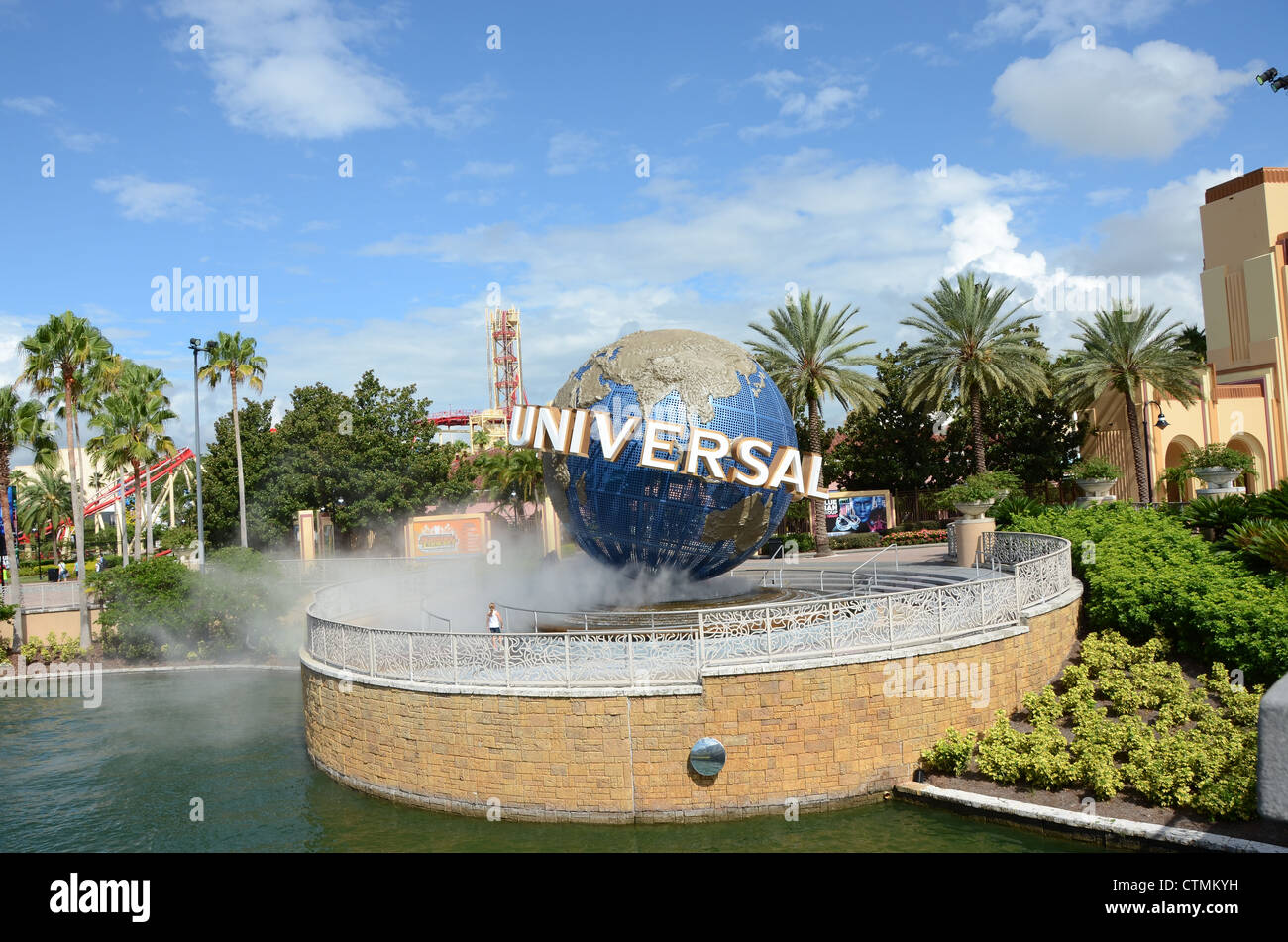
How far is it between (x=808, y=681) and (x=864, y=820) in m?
2.09

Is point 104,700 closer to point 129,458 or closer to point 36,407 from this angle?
point 36,407

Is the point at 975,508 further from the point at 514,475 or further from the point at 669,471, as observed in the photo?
the point at 514,475

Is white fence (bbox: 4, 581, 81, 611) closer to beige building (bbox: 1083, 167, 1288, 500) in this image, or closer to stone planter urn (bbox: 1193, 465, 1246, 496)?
stone planter urn (bbox: 1193, 465, 1246, 496)

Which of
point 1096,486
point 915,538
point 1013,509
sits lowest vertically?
point 915,538

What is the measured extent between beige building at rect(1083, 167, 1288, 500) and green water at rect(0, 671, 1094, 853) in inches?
1295

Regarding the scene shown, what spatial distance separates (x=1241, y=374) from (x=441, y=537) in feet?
131

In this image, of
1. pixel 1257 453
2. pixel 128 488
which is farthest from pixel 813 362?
pixel 128 488

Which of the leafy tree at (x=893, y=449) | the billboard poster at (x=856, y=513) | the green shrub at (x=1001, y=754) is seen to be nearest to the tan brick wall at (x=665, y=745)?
the green shrub at (x=1001, y=754)

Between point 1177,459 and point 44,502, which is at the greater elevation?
point 44,502

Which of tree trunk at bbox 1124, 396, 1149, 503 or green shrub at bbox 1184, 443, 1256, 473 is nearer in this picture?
green shrub at bbox 1184, 443, 1256, 473

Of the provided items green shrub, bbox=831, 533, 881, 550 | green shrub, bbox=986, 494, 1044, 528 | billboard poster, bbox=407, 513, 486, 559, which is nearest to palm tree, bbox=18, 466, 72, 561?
billboard poster, bbox=407, 513, 486, 559

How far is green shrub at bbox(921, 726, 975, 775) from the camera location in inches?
512

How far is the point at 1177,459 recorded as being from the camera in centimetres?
4162
